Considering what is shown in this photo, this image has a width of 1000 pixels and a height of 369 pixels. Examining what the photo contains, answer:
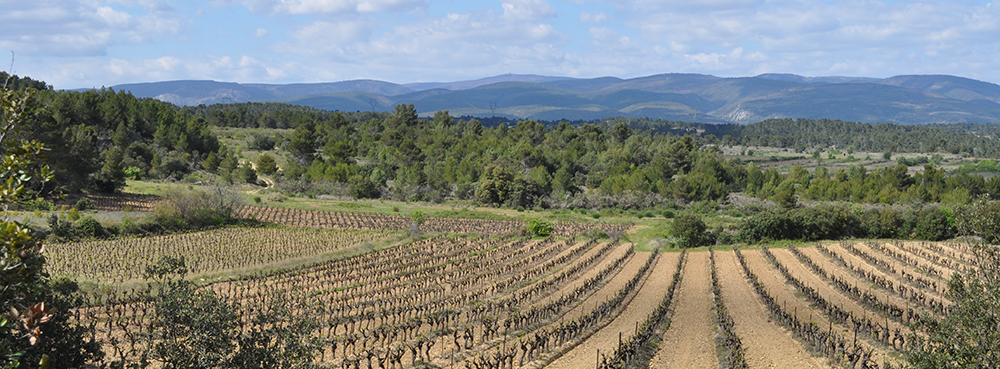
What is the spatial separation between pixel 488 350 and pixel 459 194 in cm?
5893

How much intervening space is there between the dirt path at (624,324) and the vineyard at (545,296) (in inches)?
3.6

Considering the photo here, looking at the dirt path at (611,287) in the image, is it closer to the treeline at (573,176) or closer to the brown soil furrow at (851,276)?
the brown soil furrow at (851,276)

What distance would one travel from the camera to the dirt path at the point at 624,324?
61.8 ft

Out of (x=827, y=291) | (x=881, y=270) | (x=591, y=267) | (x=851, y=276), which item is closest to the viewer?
(x=827, y=291)

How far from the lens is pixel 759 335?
22.0 m

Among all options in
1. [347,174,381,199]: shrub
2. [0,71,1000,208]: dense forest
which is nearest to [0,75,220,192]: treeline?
[0,71,1000,208]: dense forest

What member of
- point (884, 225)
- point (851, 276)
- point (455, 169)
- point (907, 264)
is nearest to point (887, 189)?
point (884, 225)

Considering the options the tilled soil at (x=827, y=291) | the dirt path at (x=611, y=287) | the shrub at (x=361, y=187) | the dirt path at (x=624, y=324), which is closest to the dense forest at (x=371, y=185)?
the shrub at (x=361, y=187)

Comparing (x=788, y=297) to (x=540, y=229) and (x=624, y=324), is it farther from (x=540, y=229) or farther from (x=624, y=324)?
(x=540, y=229)

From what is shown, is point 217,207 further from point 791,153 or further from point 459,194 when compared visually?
point 791,153

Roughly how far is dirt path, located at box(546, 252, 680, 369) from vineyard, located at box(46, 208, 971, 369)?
3.6 inches

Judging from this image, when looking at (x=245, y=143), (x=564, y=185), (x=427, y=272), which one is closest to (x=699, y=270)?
(x=427, y=272)

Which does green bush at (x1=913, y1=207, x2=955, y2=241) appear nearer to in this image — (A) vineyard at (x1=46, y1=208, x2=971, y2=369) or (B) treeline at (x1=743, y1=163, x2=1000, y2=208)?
(A) vineyard at (x1=46, y1=208, x2=971, y2=369)

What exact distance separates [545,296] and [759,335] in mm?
9710
